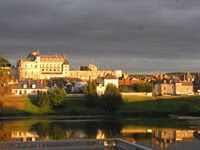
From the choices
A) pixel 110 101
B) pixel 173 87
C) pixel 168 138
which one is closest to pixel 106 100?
pixel 110 101

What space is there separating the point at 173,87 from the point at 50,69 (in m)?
53.1

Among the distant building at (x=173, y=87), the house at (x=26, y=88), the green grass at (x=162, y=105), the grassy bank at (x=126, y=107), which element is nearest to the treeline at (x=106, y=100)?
the grassy bank at (x=126, y=107)

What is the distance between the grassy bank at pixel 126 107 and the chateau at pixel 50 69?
61.2m

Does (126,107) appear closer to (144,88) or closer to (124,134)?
(144,88)

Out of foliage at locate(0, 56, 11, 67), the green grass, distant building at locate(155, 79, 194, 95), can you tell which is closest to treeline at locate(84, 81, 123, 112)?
the green grass

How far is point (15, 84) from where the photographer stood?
11862 centimetres

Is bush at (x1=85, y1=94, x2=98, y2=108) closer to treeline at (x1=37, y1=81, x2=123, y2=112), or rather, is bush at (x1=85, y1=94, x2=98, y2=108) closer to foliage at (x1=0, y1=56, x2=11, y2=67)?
treeline at (x1=37, y1=81, x2=123, y2=112)

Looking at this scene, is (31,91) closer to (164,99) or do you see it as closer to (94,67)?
(164,99)

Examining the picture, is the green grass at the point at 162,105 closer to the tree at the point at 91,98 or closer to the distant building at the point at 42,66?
the tree at the point at 91,98

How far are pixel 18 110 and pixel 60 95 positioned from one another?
866 cm

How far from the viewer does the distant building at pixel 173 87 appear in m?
137

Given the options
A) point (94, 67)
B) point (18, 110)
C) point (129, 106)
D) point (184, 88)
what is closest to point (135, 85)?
point (184, 88)

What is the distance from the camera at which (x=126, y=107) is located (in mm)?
99000

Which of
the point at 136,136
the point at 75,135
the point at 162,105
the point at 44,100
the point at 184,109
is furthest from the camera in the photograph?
the point at 162,105
